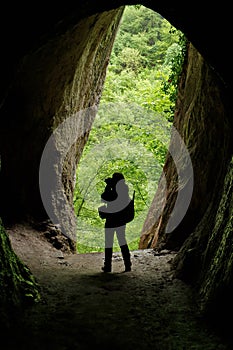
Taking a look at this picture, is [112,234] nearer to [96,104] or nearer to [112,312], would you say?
[112,312]

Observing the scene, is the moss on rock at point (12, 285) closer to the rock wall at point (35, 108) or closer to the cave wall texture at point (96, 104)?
the cave wall texture at point (96, 104)

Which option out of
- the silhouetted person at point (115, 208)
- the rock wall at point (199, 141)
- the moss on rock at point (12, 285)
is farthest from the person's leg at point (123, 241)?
the moss on rock at point (12, 285)

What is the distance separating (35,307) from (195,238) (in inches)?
125

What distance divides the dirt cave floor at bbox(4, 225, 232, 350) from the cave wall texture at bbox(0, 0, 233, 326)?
0.41 m

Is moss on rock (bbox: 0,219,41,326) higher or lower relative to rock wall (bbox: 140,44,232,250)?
lower

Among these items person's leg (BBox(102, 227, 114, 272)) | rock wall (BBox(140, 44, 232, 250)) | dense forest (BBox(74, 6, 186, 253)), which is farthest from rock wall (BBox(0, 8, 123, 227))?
dense forest (BBox(74, 6, 186, 253))

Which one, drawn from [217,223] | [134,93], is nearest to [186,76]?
[217,223]

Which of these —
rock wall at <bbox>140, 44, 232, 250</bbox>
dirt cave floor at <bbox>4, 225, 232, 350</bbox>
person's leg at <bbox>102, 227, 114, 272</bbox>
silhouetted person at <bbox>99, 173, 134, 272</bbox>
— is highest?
rock wall at <bbox>140, 44, 232, 250</bbox>

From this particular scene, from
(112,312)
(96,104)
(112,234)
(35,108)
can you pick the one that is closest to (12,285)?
(112,312)

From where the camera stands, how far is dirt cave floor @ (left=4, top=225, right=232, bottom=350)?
365 cm

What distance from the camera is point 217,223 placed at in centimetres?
545

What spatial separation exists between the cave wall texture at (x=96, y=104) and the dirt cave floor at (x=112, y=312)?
41 centimetres

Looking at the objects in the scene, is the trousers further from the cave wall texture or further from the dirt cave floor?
the cave wall texture

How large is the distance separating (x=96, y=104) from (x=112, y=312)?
1055cm
